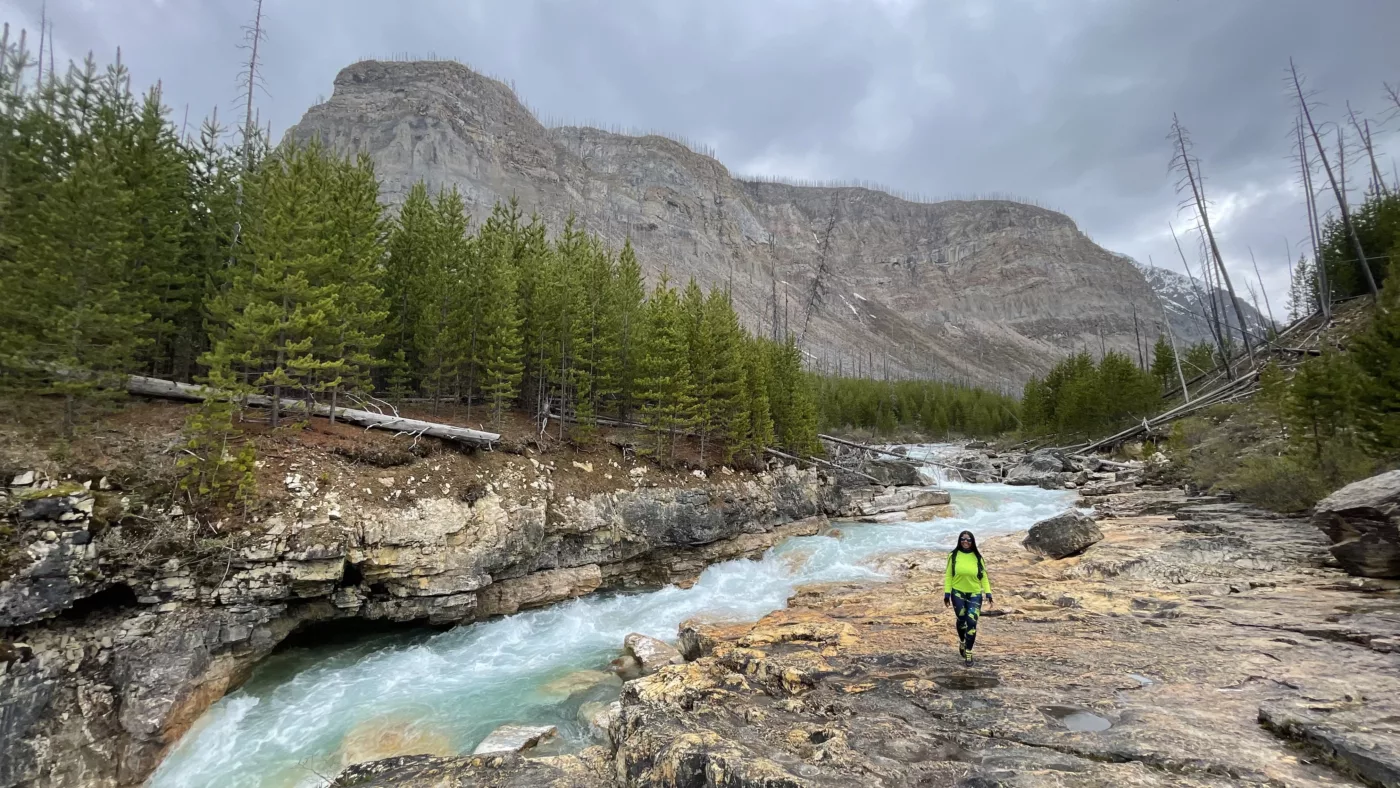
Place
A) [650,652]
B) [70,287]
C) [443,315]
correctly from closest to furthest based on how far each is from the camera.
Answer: [70,287] < [650,652] < [443,315]

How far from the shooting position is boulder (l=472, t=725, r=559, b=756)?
889 centimetres

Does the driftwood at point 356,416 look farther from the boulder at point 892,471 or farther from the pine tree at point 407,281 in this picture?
the boulder at point 892,471

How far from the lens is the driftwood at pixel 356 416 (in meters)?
14.7

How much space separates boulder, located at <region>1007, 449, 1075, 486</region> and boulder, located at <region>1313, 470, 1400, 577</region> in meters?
30.4

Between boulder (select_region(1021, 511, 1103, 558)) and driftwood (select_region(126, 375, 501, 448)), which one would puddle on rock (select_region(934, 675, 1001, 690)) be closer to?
boulder (select_region(1021, 511, 1103, 558))

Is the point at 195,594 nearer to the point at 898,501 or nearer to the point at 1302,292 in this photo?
the point at 898,501

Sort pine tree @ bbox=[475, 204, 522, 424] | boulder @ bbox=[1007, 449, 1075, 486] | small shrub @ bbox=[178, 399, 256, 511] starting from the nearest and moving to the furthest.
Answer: small shrub @ bbox=[178, 399, 256, 511] < pine tree @ bbox=[475, 204, 522, 424] < boulder @ bbox=[1007, 449, 1075, 486]

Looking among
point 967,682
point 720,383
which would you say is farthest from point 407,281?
point 967,682

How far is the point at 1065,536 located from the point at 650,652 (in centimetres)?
1478

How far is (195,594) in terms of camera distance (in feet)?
37.3

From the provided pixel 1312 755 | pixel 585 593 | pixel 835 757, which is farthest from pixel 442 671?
pixel 1312 755

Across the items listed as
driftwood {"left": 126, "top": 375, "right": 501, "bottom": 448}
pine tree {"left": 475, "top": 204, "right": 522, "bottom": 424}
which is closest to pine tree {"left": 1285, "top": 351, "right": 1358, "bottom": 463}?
driftwood {"left": 126, "top": 375, "right": 501, "bottom": 448}

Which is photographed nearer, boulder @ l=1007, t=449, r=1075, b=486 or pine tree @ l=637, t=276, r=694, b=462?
pine tree @ l=637, t=276, r=694, b=462

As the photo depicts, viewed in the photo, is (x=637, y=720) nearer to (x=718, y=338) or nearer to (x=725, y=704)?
(x=725, y=704)
